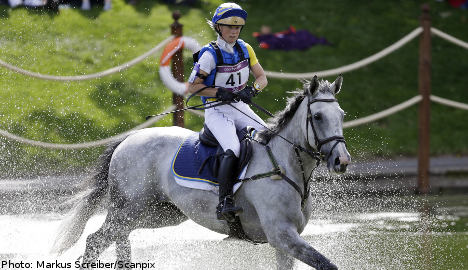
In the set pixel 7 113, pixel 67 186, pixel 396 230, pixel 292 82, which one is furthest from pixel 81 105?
pixel 396 230

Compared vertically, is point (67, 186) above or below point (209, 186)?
below

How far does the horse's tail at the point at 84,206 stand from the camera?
7.08 metres

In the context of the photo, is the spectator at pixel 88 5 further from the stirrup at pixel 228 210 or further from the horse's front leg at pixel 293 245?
the horse's front leg at pixel 293 245

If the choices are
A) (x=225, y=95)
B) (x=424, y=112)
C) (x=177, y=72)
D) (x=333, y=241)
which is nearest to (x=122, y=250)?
(x=225, y=95)

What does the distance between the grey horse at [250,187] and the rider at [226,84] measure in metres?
0.16

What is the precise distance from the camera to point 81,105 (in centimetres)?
1141

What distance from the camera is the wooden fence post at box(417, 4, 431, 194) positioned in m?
10.8

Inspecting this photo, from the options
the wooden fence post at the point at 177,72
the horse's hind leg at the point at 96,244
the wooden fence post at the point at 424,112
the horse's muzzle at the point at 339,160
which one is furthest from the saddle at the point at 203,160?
the wooden fence post at the point at 424,112

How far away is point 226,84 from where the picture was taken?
638cm

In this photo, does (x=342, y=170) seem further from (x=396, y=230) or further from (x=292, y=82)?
(x=292, y=82)

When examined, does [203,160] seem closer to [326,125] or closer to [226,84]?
[226,84]

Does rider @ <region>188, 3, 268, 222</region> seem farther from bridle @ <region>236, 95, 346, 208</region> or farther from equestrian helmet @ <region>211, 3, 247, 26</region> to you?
bridle @ <region>236, 95, 346, 208</region>

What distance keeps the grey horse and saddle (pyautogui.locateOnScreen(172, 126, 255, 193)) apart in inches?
2.7

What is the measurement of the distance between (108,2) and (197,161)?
32.3 feet
